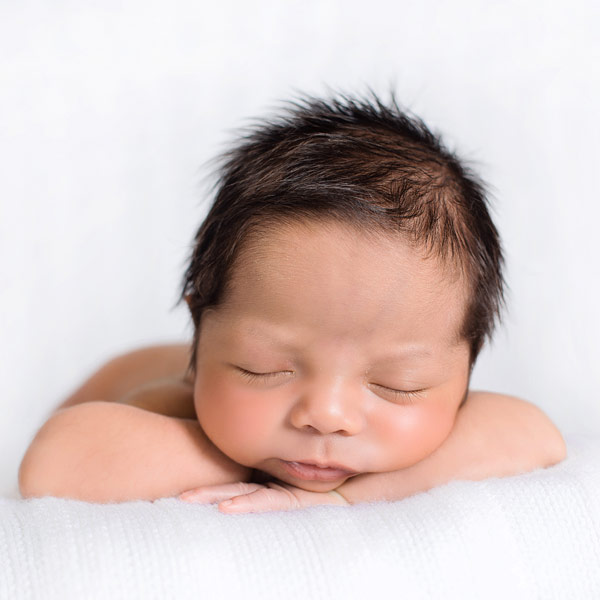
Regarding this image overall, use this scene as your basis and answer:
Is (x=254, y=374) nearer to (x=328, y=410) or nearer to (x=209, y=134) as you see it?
(x=328, y=410)

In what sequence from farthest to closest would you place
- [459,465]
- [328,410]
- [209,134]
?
1. [209,134]
2. [459,465]
3. [328,410]

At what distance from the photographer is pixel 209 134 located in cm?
229

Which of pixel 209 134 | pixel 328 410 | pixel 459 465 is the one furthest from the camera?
pixel 209 134

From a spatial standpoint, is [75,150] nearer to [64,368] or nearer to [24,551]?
[64,368]

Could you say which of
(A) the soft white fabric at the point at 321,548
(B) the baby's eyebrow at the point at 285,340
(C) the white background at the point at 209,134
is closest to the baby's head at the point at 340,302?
(B) the baby's eyebrow at the point at 285,340

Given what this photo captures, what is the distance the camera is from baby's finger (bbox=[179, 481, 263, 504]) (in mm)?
1135

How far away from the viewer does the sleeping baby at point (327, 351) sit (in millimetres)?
1100

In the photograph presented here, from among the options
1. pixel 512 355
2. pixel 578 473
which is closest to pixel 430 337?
pixel 578 473

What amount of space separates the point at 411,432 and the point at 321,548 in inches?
9.4

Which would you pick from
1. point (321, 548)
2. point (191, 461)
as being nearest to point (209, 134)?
point (191, 461)

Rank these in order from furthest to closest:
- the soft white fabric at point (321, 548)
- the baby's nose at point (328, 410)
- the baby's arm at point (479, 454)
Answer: the baby's arm at point (479, 454) → the baby's nose at point (328, 410) → the soft white fabric at point (321, 548)

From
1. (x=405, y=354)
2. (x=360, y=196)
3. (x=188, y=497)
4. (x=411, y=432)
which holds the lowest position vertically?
(x=188, y=497)

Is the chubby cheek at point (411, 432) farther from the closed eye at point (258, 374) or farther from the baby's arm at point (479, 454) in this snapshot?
the closed eye at point (258, 374)

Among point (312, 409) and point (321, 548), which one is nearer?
point (321, 548)
